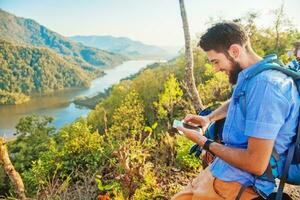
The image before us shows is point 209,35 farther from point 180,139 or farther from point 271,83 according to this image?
point 180,139

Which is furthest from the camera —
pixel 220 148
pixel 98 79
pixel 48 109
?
pixel 98 79

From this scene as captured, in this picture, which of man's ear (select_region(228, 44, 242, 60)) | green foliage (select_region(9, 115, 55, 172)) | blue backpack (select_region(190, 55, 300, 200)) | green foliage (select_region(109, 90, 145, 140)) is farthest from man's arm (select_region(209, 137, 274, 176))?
green foliage (select_region(9, 115, 55, 172))

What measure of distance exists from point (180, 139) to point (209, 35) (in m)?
4.22

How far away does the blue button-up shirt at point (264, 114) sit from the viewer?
5.20 ft

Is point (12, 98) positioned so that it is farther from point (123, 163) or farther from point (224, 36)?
point (224, 36)

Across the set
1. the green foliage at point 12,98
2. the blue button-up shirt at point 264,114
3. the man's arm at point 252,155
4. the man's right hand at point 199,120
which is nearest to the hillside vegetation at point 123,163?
the man's right hand at point 199,120

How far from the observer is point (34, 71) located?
14050 cm

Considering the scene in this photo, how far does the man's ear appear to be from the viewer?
1761mm

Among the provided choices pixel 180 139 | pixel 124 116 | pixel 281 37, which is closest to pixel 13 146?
pixel 124 116

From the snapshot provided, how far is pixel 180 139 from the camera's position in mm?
5930

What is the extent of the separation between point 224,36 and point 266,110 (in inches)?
16.3

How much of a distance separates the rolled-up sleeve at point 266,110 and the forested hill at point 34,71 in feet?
433

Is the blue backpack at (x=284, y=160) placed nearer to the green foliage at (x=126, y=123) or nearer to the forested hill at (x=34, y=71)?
the green foliage at (x=126, y=123)

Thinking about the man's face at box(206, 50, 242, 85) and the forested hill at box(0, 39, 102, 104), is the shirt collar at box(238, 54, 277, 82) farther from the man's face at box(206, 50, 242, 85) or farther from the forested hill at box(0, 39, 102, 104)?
the forested hill at box(0, 39, 102, 104)
